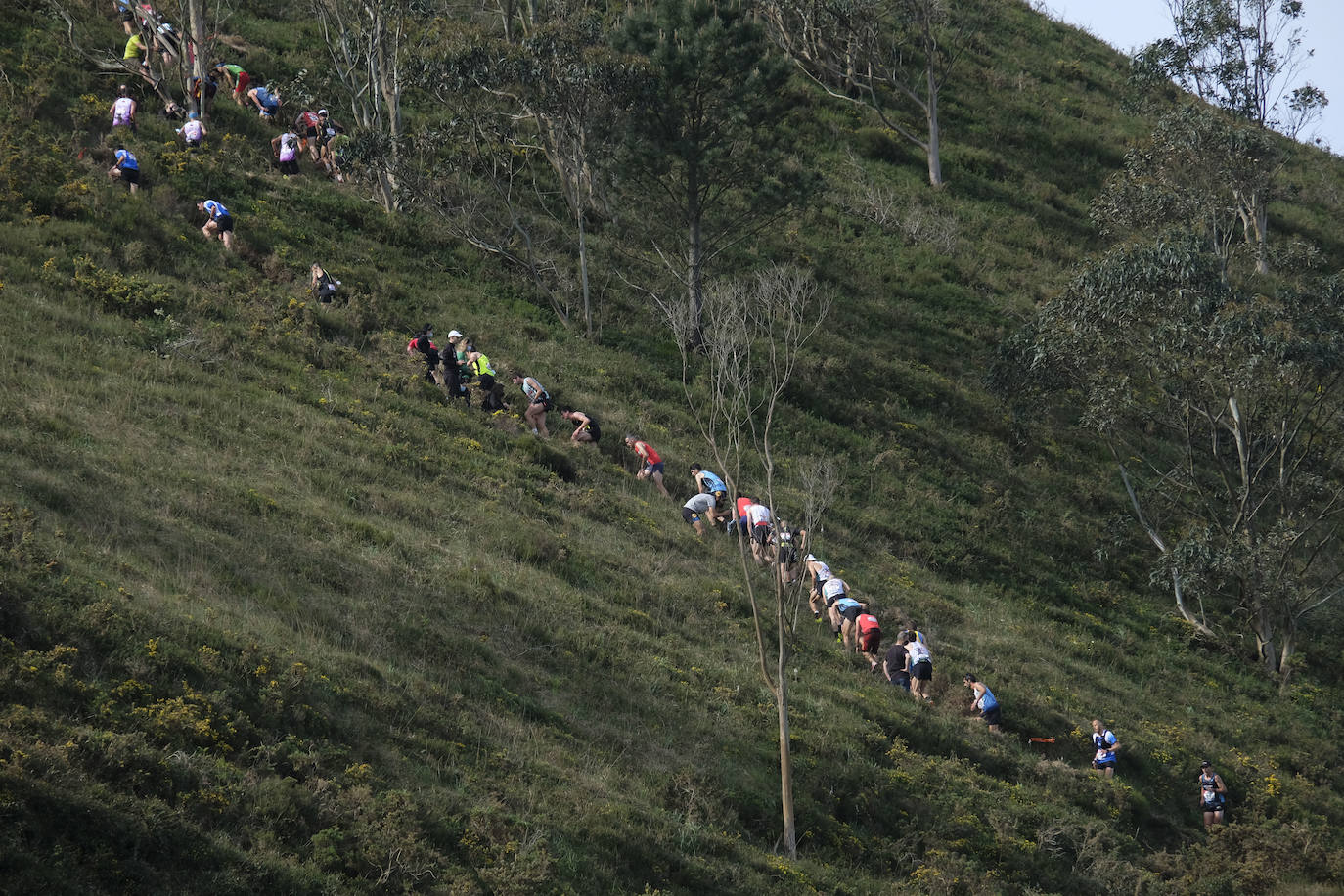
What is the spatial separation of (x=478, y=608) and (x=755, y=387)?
15866 millimetres

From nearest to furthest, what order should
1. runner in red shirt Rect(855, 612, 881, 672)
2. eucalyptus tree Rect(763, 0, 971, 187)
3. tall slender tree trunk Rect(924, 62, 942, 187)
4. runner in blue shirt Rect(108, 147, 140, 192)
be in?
1. runner in red shirt Rect(855, 612, 881, 672)
2. runner in blue shirt Rect(108, 147, 140, 192)
3. tall slender tree trunk Rect(924, 62, 942, 187)
4. eucalyptus tree Rect(763, 0, 971, 187)

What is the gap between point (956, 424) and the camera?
30.6 metres

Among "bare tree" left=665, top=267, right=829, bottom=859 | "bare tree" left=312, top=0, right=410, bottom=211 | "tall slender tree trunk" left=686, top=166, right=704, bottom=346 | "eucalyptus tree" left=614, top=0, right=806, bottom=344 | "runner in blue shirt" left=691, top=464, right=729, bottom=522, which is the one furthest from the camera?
"bare tree" left=312, top=0, right=410, bottom=211

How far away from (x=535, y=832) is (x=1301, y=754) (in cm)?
1606

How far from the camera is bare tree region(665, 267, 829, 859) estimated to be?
13.5m

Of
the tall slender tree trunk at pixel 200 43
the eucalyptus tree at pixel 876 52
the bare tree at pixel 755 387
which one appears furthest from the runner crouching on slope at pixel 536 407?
the eucalyptus tree at pixel 876 52

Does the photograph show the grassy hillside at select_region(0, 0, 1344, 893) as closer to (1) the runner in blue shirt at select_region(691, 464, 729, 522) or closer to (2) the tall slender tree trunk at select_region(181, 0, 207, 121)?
(1) the runner in blue shirt at select_region(691, 464, 729, 522)

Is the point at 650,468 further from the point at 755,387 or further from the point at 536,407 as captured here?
the point at 755,387

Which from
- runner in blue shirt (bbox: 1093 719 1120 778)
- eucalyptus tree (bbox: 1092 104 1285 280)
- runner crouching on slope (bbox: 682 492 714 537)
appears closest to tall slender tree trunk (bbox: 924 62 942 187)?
eucalyptus tree (bbox: 1092 104 1285 280)

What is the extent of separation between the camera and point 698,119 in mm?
29562

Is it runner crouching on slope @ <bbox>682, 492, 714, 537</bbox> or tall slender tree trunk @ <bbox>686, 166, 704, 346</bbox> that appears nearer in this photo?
runner crouching on slope @ <bbox>682, 492, 714, 537</bbox>

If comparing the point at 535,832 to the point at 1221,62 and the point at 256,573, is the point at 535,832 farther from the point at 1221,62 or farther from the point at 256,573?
the point at 1221,62

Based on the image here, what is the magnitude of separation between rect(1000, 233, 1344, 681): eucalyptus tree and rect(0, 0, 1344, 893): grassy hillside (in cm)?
130

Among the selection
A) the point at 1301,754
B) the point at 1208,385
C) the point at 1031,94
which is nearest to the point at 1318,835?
the point at 1301,754
